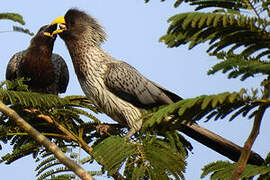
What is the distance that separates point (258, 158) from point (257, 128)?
6.41ft

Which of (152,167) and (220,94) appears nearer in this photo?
(220,94)

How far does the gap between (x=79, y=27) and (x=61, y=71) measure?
5.90 feet

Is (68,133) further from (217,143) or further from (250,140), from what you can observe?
(250,140)

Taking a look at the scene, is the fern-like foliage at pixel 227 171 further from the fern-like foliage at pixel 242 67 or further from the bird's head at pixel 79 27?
the bird's head at pixel 79 27

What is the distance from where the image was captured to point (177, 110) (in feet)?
8.98

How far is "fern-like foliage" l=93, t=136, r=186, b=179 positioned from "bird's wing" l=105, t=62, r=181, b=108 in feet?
7.69

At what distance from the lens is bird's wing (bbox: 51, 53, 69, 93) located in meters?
8.90

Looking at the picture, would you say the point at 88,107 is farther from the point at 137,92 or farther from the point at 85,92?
the point at 137,92

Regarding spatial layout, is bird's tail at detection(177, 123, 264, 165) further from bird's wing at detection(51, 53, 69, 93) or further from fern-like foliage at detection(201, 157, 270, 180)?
bird's wing at detection(51, 53, 69, 93)

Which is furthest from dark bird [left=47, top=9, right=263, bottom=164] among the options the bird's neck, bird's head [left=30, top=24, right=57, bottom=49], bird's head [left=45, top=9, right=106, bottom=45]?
bird's head [left=30, top=24, right=57, bottom=49]

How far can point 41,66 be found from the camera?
27.6 feet

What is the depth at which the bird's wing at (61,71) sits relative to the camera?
8.90m

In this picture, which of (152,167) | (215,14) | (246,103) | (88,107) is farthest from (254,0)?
(88,107)

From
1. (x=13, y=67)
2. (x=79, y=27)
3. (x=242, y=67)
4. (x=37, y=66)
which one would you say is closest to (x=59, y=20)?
(x=79, y=27)
